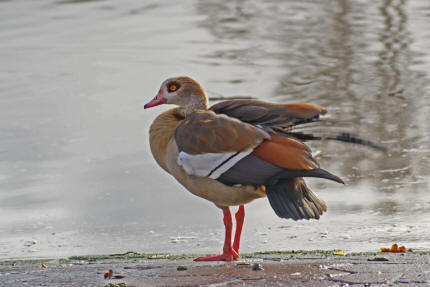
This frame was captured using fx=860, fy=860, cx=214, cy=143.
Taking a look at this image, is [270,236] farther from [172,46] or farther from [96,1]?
[96,1]

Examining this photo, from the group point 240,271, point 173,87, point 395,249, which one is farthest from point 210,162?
point 395,249

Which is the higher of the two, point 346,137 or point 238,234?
point 346,137

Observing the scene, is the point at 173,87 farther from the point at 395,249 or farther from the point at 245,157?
the point at 395,249

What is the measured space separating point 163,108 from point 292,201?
4.58 meters

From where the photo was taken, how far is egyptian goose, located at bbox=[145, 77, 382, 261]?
17.2 ft

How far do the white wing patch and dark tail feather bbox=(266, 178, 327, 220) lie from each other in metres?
0.30

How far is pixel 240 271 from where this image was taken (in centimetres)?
499

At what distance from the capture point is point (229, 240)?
18.5 ft

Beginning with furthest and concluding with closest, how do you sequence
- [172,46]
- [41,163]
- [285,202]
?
[172,46] → [41,163] → [285,202]

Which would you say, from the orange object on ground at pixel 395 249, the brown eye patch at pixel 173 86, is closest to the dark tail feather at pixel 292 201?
the orange object on ground at pixel 395 249

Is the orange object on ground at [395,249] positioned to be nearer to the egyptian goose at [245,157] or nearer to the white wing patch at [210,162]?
the egyptian goose at [245,157]

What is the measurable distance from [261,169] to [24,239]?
7.12 ft

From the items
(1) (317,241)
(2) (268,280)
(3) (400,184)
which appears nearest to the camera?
(2) (268,280)

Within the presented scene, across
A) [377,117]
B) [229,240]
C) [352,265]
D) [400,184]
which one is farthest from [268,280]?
[377,117]
